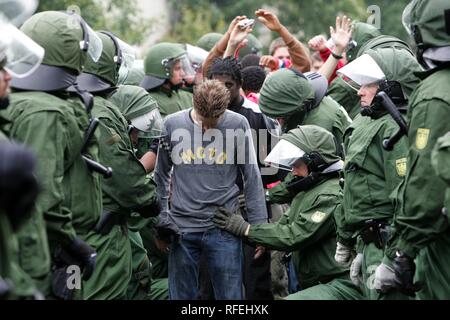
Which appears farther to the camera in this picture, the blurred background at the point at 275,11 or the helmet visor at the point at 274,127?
the blurred background at the point at 275,11

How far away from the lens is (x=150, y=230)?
9398mm

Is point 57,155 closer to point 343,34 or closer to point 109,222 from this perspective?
point 109,222

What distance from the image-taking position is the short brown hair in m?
8.36

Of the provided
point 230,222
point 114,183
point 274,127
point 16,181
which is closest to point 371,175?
point 230,222

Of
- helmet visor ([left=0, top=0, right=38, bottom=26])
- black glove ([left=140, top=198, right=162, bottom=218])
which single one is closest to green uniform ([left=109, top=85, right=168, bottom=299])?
black glove ([left=140, top=198, right=162, bottom=218])

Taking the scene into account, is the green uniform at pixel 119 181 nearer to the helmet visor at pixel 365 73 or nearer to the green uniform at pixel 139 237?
the green uniform at pixel 139 237

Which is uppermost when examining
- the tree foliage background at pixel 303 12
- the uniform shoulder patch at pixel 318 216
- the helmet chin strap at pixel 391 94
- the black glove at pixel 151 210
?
the helmet chin strap at pixel 391 94

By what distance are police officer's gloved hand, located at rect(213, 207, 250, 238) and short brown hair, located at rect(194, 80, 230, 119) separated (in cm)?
75

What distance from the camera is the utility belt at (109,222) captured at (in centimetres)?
757

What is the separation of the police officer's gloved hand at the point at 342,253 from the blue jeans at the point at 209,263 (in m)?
1.12

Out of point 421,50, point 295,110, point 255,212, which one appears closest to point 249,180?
point 255,212

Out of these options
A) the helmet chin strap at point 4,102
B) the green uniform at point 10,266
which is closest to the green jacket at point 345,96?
the helmet chin strap at point 4,102

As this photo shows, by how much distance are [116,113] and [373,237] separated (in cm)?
201

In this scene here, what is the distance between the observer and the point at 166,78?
11000 mm
